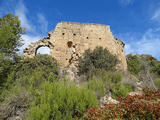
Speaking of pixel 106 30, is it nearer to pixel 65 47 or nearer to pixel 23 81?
pixel 65 47

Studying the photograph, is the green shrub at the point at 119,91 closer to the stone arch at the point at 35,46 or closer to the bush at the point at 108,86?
the bush at the point at 108,86

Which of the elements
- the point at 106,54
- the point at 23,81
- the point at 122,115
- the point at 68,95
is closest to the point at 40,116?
the point at 68,95

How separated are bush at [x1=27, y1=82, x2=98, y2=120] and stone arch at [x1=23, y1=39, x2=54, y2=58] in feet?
26.4

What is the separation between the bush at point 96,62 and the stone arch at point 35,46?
423cm

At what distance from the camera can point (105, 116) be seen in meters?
2.37

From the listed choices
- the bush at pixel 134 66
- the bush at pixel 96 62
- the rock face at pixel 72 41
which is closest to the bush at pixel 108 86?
the bush at pixel 96 62

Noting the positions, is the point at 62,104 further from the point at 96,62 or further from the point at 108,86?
the point at 96,62

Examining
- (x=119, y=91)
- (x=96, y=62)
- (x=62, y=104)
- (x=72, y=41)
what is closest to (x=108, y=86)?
(x=119, y=91)

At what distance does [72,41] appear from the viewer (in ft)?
37.8

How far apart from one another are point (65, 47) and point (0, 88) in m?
6.86

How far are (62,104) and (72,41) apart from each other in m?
8.98

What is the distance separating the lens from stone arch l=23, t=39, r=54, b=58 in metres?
10.7

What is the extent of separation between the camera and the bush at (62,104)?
297 cm

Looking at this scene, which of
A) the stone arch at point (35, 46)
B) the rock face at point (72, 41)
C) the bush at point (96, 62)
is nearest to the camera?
the bush at point (96, 62)
